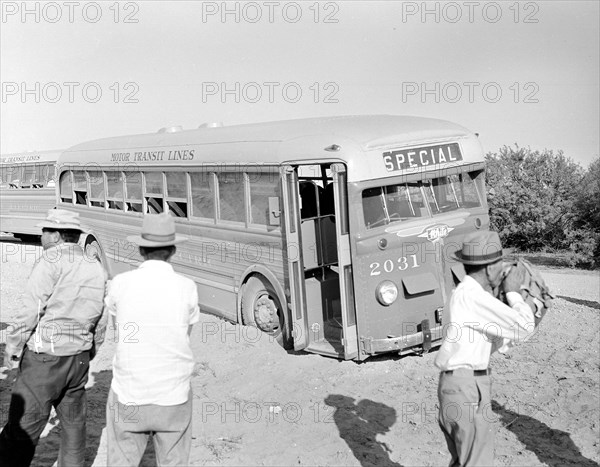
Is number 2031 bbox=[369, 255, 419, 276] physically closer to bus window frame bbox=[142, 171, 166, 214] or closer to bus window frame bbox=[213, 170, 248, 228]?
bus window frame bbox=[213, 170, 248, 228]

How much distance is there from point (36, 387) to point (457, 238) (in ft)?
17.7

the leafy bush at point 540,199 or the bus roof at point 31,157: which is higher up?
the bus roof at point 31,157

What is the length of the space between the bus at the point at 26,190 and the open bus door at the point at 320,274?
1430 centimetres

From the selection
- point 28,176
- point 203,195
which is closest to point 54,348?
point 203,195

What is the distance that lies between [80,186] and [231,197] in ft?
21.3

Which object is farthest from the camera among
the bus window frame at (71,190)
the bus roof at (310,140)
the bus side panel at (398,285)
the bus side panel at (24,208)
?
the bus side panel at (24,208)

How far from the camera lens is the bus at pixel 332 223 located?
802 centimetres

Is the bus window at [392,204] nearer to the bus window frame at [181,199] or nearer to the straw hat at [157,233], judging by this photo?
the bus window frame at [181,199]

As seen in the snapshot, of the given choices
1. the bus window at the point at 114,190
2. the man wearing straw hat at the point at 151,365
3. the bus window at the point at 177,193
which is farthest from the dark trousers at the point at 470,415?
the bus window at the point at 114,190

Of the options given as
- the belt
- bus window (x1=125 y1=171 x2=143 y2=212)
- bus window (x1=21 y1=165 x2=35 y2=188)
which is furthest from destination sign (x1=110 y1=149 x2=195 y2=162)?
bus window (x1=21 y1=165 x2=35 y2=188)

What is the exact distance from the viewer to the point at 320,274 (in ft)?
30.5

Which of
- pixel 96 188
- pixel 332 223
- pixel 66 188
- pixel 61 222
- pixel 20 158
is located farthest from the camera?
pixel 20 158

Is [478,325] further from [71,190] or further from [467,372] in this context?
[71,190]

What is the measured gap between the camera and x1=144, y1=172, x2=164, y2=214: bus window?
38.6 feet
